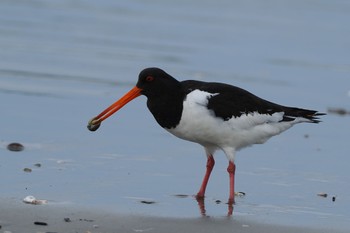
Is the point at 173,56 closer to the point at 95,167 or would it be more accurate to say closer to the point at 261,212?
the point at 95,167

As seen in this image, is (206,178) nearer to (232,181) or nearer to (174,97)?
(232,181)

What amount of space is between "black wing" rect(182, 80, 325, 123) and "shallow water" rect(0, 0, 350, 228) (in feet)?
2.19

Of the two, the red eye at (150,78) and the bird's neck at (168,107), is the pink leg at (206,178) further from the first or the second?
the red eye at (150,78)

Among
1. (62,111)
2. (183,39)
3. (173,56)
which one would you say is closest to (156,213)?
(62,111)

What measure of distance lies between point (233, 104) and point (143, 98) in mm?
4785

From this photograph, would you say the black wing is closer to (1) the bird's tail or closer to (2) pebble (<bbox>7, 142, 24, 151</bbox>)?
(1) the bird's tail

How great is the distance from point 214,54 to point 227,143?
28.6 feet

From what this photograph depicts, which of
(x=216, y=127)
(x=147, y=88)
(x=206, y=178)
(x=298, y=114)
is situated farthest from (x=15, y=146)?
(x=298, y=114)

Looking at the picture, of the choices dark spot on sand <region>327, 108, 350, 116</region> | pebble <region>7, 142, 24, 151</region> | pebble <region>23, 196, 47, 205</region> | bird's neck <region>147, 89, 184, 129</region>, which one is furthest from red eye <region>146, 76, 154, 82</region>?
dark spot on sand <region>327, 108, 350, 116</region>

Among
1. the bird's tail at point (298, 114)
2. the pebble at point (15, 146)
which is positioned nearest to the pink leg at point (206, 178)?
the bird's tail at point (298, 114)

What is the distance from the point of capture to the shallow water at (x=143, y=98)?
8.97m

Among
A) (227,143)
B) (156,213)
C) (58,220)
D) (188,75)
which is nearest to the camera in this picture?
(58,220)

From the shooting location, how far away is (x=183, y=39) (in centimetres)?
1941

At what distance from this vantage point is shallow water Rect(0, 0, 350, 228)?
29.4 ft
